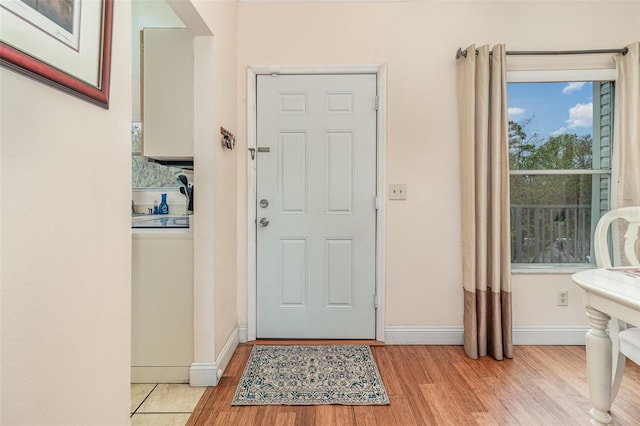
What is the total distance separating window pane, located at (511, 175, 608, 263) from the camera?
240cm

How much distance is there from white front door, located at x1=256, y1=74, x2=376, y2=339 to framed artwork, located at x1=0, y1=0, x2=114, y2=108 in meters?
1.55

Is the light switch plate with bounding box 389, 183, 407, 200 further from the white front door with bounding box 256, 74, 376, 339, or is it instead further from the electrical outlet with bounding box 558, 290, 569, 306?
the electrical outlet with bounding box 558, 290, 569, 306

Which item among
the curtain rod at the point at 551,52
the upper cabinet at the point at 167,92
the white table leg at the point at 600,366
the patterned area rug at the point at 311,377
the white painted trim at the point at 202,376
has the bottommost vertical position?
the patterned area rug at the point at 311,377

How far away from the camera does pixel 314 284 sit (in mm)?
2465

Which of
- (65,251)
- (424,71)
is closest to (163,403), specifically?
(65,251)

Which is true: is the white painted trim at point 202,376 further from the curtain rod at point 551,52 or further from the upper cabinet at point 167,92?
the curtain rod at point 551,52

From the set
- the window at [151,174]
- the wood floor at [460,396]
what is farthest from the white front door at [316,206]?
the window at [151,174]

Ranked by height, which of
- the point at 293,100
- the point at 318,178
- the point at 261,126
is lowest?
the point at 318,178

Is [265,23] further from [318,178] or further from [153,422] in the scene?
[153,422]

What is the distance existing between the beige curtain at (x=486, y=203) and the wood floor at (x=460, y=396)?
212 mm

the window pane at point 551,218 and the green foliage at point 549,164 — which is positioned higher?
the green foliage at point 549,164

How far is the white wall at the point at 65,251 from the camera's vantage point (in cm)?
67

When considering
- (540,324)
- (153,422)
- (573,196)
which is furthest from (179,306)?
(573,196)

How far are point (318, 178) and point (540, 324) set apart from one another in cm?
200
